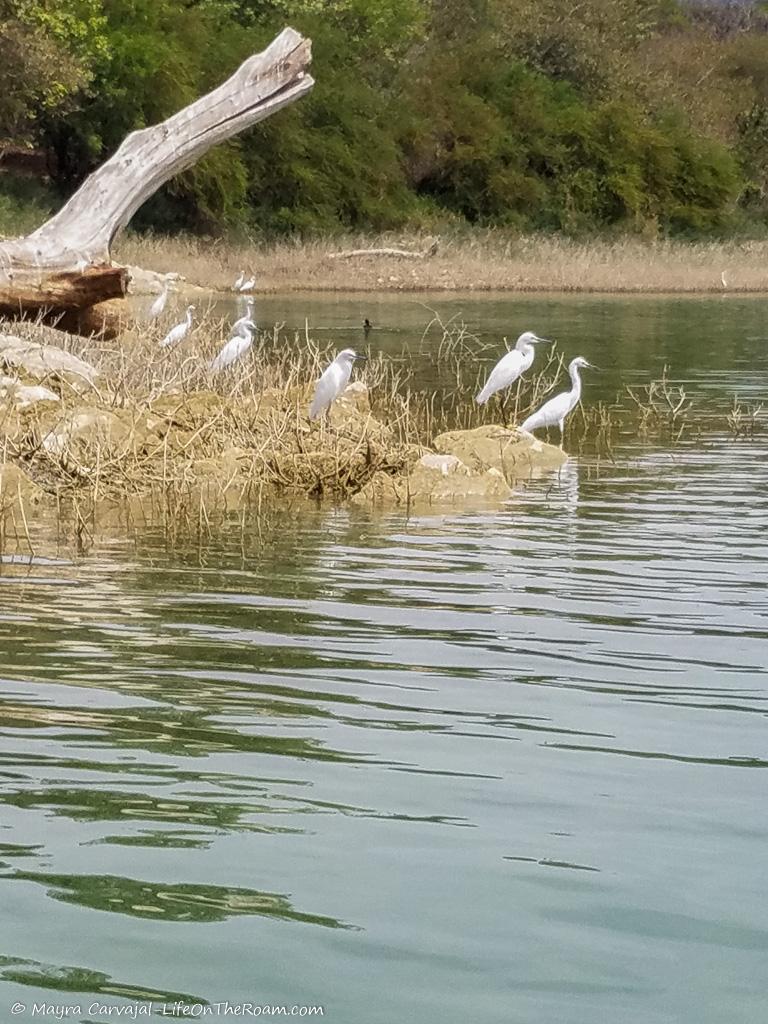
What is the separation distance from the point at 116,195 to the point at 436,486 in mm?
4750

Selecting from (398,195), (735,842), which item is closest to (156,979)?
(735,842)

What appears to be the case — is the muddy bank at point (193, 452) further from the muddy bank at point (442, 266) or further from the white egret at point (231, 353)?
the muddy bank at point (442, 266)

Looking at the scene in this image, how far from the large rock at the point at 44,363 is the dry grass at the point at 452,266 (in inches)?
964

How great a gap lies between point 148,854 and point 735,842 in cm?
137

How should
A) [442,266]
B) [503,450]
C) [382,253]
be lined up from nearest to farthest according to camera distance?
[503,450] < [442,266] < [382,253]

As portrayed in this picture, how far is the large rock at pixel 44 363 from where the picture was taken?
13055 millimetres

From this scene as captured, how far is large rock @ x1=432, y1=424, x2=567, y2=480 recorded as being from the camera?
13.4m

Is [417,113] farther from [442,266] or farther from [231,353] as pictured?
[231,353]

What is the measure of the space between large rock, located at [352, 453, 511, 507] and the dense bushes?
26.5 metres

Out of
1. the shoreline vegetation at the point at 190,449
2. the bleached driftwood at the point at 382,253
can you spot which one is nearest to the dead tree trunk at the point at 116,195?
the shoreline vegetation at the point at 190,449

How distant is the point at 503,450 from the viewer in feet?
45.6

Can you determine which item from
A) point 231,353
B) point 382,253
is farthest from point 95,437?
point 382,253

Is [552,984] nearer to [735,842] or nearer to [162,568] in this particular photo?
[735,842]

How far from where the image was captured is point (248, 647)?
22.0 ft
